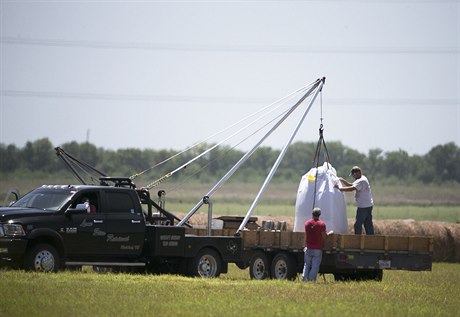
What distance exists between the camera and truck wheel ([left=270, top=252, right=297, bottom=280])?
29.6 metres

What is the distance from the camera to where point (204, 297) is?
2359 cm

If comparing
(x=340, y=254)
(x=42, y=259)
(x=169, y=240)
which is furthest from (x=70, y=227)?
(x=340, y=254)

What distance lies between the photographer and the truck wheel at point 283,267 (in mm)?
29578

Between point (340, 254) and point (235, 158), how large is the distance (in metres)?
69.8

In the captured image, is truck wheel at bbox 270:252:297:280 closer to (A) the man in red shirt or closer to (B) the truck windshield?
(A) the man in red shirt

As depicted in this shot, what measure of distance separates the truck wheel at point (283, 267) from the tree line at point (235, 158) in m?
40.8

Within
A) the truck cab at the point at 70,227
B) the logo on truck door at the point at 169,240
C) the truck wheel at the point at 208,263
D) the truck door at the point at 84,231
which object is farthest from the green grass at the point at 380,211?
the truck door at the point at 84,231

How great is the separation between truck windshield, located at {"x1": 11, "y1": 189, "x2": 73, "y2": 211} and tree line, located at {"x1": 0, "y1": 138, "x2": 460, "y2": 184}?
138 feet

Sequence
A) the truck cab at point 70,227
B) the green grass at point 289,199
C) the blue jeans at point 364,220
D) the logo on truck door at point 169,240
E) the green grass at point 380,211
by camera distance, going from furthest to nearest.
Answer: the green grass at point 289,199, the green grass at point 380,211, the blue jeans at point 364,220, the logo on truck door at point 169,240, the truck cab at point 70,227

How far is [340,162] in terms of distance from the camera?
89562mm

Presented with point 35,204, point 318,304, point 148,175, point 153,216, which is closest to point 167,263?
point 153,216

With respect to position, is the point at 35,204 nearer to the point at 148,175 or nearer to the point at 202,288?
the point at 202,288

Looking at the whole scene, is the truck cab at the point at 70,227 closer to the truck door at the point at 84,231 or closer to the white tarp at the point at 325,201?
the truck door at the point at 84,231

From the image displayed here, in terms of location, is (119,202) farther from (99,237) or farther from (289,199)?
(289,199)
